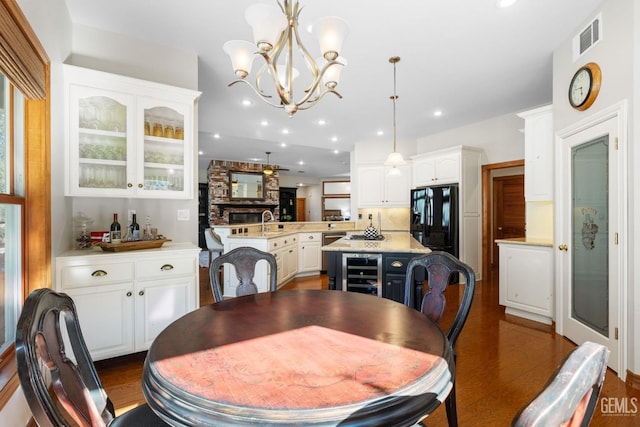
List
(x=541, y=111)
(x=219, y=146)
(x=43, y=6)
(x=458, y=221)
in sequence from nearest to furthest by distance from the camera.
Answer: (x=43, y=6) < (x=541, y=111) < (x=458, y=221) < (x=219, y=146)

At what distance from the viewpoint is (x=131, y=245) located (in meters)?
2.31

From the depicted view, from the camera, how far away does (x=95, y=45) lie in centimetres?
252

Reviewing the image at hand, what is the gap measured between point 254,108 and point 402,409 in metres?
4.45

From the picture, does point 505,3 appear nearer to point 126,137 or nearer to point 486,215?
point 126,137

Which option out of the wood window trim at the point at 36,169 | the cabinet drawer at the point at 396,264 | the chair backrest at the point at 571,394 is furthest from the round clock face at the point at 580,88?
the wood window trim at the point at 36,169

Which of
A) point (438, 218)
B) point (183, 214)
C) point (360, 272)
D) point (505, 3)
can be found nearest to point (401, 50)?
point (505, 3)

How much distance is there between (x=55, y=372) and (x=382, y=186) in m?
5.88

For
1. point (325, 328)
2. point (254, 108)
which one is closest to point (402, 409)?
point (325, 328)

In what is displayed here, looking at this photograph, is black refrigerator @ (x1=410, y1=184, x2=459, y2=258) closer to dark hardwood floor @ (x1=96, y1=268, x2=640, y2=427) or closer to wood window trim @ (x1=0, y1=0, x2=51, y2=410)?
dark hardwood floor @ (x1=96, y1=268, x2=640, y2=427)

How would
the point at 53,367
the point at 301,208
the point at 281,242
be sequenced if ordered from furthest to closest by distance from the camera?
the point at 301,208
the point at 281,242
the point at 53,367

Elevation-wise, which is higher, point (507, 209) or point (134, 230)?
point (507, 209)

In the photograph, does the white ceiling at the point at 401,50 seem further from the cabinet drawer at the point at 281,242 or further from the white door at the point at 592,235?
the cabinet drawer at the point at 281,242

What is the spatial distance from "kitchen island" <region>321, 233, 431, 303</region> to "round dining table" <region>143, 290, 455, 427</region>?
1.53 metres

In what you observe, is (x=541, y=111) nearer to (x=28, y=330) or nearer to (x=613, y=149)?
(x=613, y=149)
